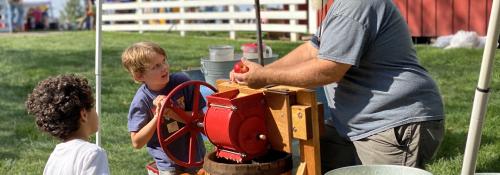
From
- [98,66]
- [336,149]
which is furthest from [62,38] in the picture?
[336,149]

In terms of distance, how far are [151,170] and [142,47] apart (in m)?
0.70

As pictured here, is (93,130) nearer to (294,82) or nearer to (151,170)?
(294,82)

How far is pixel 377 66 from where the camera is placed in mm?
2711

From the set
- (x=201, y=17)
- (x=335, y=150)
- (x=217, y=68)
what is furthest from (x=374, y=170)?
(x=201, y=17)

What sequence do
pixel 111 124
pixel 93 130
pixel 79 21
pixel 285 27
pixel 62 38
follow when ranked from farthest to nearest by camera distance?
1. pixel 79 21
2. pixel 62 38
3. pixel 285 27
4. pixel 111 124
5. pixel 93 130

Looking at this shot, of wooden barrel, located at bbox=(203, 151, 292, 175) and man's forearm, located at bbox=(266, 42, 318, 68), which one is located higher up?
man's forearm, located at bbox=(266, 42, 318, 68)

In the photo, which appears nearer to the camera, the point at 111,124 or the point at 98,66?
the point at 98,66

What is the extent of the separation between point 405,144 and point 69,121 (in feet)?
4.26

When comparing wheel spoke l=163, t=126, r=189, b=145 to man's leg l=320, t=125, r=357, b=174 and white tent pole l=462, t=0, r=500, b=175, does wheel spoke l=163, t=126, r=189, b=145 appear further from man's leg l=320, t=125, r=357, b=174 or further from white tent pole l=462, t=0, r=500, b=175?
white tent pole l=462, t=0, r=500, b=175

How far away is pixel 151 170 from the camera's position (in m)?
3.66

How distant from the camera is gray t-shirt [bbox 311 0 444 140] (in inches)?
101

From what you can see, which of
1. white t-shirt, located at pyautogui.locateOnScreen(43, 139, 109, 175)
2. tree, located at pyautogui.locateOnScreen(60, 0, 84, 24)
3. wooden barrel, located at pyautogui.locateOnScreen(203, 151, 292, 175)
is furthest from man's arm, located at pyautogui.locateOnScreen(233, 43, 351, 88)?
tree, located at pyautogui.locateOnScreen(60, 0, 84, 24)

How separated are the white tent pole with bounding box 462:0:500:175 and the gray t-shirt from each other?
2.50 feet

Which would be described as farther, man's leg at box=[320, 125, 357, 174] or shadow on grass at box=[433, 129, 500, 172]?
shadow on grass at box=[433, 129, 500, 172]
